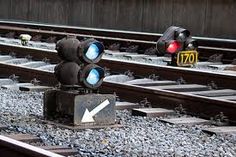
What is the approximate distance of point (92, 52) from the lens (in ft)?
22.6

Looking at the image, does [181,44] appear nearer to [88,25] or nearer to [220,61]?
[220,61]

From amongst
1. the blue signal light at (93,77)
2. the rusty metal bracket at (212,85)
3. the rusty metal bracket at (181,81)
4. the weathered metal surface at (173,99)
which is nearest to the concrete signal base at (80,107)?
the blue signal light at (93,77)

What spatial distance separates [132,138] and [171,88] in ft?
7.96

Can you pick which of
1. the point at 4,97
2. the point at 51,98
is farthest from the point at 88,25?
the point at 51,98

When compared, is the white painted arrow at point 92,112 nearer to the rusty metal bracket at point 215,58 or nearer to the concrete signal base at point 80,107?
the concrete signal base at point 80,107

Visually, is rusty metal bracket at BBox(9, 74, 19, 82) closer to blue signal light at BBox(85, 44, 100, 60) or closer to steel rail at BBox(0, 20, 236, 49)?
blue signal light at BBox(85, 44, 100, 60)

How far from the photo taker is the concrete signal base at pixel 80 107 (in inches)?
263

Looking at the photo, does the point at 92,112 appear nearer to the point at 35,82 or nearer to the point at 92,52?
the point at 92,52

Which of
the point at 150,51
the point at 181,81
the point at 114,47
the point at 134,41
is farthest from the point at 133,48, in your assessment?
the point at 181,81

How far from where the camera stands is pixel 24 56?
12.5 meters

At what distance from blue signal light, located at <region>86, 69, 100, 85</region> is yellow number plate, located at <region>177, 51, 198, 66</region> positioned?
3.88 metres

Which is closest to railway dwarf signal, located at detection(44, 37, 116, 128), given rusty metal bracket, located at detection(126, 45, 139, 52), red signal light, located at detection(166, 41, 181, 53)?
red signal light, located at detection(166, 41, 181, 53)

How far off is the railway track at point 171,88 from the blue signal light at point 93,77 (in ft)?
3.96

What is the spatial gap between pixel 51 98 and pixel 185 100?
1.64 meters
